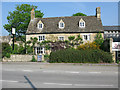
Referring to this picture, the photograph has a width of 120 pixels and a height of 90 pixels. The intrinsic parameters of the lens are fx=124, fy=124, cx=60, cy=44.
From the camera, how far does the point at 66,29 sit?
91.3 ft

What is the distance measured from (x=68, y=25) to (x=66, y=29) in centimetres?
138

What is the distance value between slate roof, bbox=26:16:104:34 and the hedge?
10.5 metres

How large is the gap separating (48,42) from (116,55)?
14768 millimetres

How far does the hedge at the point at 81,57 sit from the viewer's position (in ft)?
55.5

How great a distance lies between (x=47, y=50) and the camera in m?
27.9

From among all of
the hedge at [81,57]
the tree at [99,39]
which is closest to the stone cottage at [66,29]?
the tree at [99,39]

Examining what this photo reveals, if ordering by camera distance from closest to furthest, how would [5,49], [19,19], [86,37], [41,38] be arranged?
[5,49], [86,37], [41,38], [19,19]

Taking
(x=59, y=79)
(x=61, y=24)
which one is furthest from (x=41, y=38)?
(x=59, y=79)

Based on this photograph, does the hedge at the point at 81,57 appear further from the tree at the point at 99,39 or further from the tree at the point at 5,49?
the tree at the point at 5,49

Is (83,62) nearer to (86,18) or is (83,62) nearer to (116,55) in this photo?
(116,55)

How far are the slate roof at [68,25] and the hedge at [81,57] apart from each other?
10519 millimetres

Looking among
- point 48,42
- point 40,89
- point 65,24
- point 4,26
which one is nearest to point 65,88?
point 40,89

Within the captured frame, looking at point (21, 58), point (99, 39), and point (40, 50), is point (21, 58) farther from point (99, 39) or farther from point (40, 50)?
point (99, 39)

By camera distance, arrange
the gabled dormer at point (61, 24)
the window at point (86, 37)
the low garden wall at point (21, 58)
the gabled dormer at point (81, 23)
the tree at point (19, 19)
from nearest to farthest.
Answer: the low garden wall at point (21, 58) < the window at point (86, 37) < the gabled dormer at point (81, 23) < the gabled dormer at point (61, 24) < the tree at point (19, 19)
